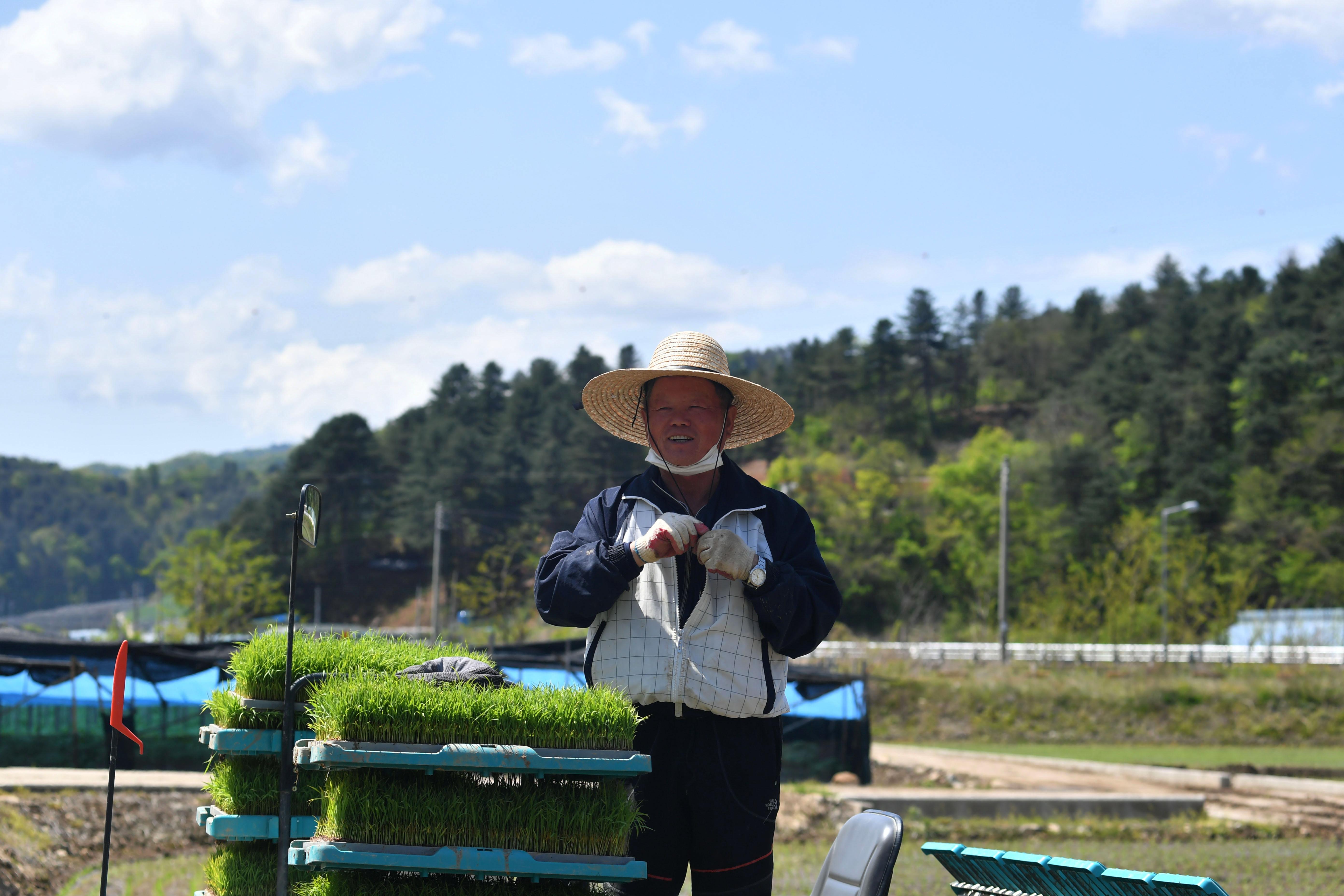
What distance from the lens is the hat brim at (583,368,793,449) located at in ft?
12.7

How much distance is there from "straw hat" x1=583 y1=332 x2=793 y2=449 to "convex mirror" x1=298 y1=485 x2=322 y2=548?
814mm

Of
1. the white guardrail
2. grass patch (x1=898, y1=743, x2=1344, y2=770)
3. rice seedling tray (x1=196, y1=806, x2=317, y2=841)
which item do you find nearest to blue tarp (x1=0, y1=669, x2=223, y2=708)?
rice seedling tray (x1=196, y1=806, x2=317, y2=841)

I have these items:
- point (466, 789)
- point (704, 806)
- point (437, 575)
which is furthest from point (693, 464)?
point (437, 575)

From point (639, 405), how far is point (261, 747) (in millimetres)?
1533

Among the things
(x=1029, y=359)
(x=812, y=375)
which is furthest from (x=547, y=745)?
(x=1029, y=359)

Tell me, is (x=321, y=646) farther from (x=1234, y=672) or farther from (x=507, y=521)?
(x=507, y=521)

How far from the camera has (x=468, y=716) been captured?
2.99m

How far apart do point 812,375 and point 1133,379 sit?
114 feet

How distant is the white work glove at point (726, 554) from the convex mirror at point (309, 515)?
0.99 m

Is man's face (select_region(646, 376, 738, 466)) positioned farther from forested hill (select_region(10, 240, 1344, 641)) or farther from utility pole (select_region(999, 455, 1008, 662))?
forested hill (select_region(10, 240, 1344, 641))

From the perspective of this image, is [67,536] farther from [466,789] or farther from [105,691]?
[466,789]

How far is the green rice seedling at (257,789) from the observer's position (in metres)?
3.83

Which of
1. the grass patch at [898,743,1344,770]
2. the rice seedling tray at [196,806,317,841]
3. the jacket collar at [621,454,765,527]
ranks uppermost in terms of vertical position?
the jacket collar at [621,454,765,527]

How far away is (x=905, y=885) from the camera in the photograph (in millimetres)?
10672
